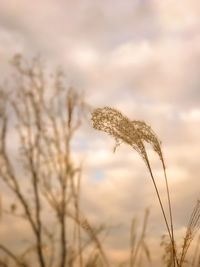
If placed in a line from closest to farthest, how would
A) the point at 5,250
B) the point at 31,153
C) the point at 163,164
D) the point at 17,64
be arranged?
the point at 5,250
the point at 31,153
the point at 163,164
the point at 17,64

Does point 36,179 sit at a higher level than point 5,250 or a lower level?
higher

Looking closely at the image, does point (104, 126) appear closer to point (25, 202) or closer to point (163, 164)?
point (163, 164)

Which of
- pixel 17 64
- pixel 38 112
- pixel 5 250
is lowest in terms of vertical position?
pixel 5 250

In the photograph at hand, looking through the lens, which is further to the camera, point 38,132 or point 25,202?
point 38,132

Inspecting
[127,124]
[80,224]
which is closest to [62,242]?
[80,224]

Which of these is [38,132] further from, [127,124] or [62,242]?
[62,242]

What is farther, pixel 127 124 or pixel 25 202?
pixel 127 124

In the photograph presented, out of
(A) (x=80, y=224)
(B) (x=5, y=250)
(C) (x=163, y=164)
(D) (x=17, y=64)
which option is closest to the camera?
(B) (x=5, y=250)

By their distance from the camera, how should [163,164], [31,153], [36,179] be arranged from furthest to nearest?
[163,164], [31,153], [36,179]

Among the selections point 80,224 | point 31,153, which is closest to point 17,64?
point 31,153
